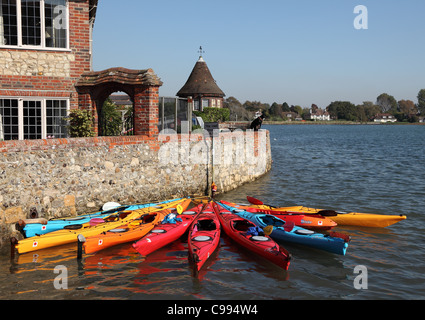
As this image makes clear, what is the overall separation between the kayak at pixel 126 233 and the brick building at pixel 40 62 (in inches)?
202

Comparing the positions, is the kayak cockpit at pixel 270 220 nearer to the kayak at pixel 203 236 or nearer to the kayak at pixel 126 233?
the kayak at pixel 203 236

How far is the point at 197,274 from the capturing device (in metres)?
8.67

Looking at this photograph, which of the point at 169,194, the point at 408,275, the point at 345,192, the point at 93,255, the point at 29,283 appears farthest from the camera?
the point at 345,192

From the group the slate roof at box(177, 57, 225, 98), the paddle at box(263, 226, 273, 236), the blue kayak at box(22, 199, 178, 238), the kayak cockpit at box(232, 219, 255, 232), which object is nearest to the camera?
the blue kayak at box(22, 199, 178, 238)

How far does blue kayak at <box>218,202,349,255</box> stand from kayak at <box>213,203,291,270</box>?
0.51 m

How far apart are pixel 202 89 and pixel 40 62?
24.0 meters

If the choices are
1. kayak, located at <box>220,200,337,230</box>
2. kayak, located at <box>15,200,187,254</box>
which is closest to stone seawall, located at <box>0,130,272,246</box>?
kayak, located at <box>15,200,187,254</box>

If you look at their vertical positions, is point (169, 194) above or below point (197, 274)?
above

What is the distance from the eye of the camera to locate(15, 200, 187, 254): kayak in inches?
377

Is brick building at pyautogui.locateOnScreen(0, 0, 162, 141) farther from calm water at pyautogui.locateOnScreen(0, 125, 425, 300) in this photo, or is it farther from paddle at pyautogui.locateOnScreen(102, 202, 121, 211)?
calm water at pyautogui.locateOnScreen(0, 125, 425, 300)

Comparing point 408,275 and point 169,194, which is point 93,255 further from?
point 408,275

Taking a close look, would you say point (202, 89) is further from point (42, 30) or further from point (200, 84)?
point (42, 30)
